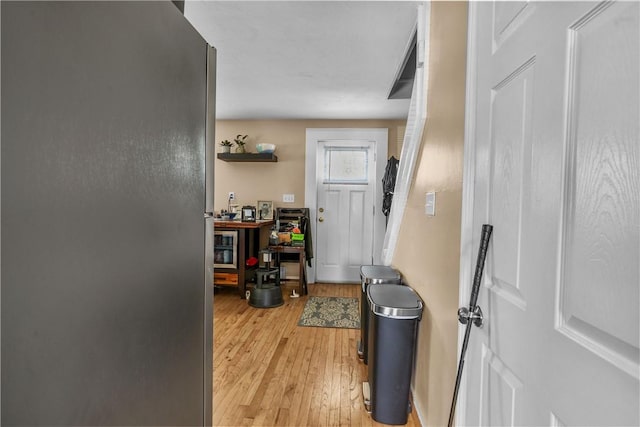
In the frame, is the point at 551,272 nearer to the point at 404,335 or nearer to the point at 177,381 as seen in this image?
the point at 177,381

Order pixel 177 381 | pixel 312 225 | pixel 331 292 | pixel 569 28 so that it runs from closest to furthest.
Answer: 1. pixel 569 28
2. pixel 177 381
3. pixel 331 292
4. pixel 312 225

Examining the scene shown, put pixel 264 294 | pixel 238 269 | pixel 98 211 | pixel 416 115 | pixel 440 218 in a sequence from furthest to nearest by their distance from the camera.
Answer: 1. pixel 238 269
2. pixel 264 294
3. pixel 416 115
4. pixel 440 218
5. pixel 98 211

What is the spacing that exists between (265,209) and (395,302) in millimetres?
3200

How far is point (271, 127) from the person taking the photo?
15.2 ft

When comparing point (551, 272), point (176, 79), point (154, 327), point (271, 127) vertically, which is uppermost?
point (271, 127)

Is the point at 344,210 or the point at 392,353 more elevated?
the point at 344,210

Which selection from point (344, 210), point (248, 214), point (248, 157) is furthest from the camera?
point (344, 210)

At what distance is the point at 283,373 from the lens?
219 cm

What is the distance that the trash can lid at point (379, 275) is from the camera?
212 cm

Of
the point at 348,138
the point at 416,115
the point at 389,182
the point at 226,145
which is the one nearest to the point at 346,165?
the point at 348,138

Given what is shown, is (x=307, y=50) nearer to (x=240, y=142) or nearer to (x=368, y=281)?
(x=368, y=281)

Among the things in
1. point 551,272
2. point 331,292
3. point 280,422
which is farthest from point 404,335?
point 331,292

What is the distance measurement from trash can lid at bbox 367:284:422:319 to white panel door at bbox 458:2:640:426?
604 millimetres

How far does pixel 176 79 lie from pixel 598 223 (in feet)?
2.99
